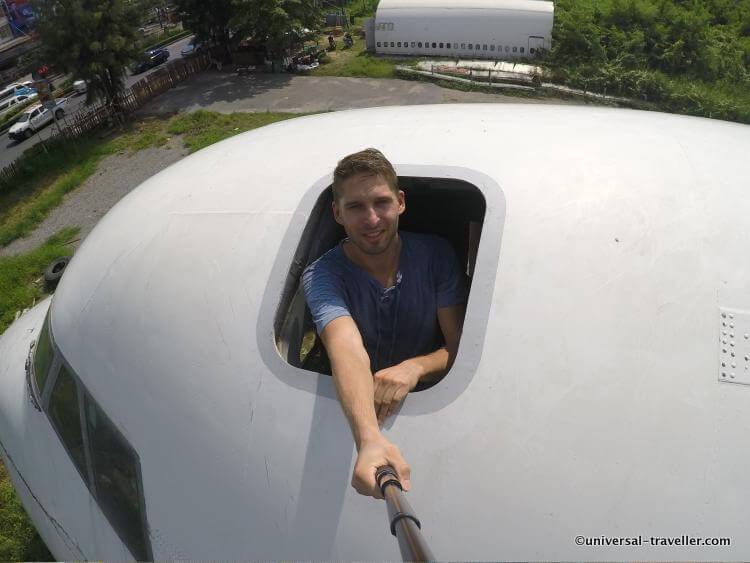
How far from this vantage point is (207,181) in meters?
4.61

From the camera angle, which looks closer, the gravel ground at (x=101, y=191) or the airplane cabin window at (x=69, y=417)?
the airplane cabin window at (x=69, y=417)

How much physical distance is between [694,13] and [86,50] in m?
36.6

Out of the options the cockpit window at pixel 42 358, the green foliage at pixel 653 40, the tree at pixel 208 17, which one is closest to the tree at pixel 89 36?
the tree at pixel 208 17

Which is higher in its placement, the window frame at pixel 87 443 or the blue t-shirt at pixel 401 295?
the blue t-shirt at pixel 401 295

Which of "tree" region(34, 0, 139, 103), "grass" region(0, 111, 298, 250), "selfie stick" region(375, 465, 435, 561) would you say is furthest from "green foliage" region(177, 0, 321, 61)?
"selfie stick" region(375, 465, 435, 561)

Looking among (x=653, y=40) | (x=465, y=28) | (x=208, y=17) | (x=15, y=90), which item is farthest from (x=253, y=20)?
(x=15, y=90)

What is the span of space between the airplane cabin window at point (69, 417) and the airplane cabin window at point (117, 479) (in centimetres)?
21

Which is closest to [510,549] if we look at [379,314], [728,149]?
[379,314]

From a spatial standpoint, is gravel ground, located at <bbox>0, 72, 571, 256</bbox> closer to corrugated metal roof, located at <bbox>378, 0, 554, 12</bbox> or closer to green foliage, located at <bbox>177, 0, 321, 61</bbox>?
green foliage, located at <bbox>177, 0, 321, 61</bbox>

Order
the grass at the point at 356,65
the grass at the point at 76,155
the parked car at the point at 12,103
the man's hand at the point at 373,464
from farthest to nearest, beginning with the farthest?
the parked car at the point at 12,103
the grass at the point at 356,65
the grass at the point at 76,155
the man's hand at the point at 373,464

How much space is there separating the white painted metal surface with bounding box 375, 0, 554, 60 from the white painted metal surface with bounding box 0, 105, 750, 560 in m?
33.2

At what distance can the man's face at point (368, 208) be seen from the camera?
3.39 m

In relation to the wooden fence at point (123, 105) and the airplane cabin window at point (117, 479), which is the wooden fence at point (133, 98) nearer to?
the wooden fence at point (123, 105)

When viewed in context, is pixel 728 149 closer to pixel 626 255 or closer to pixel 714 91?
pixel 626 255
